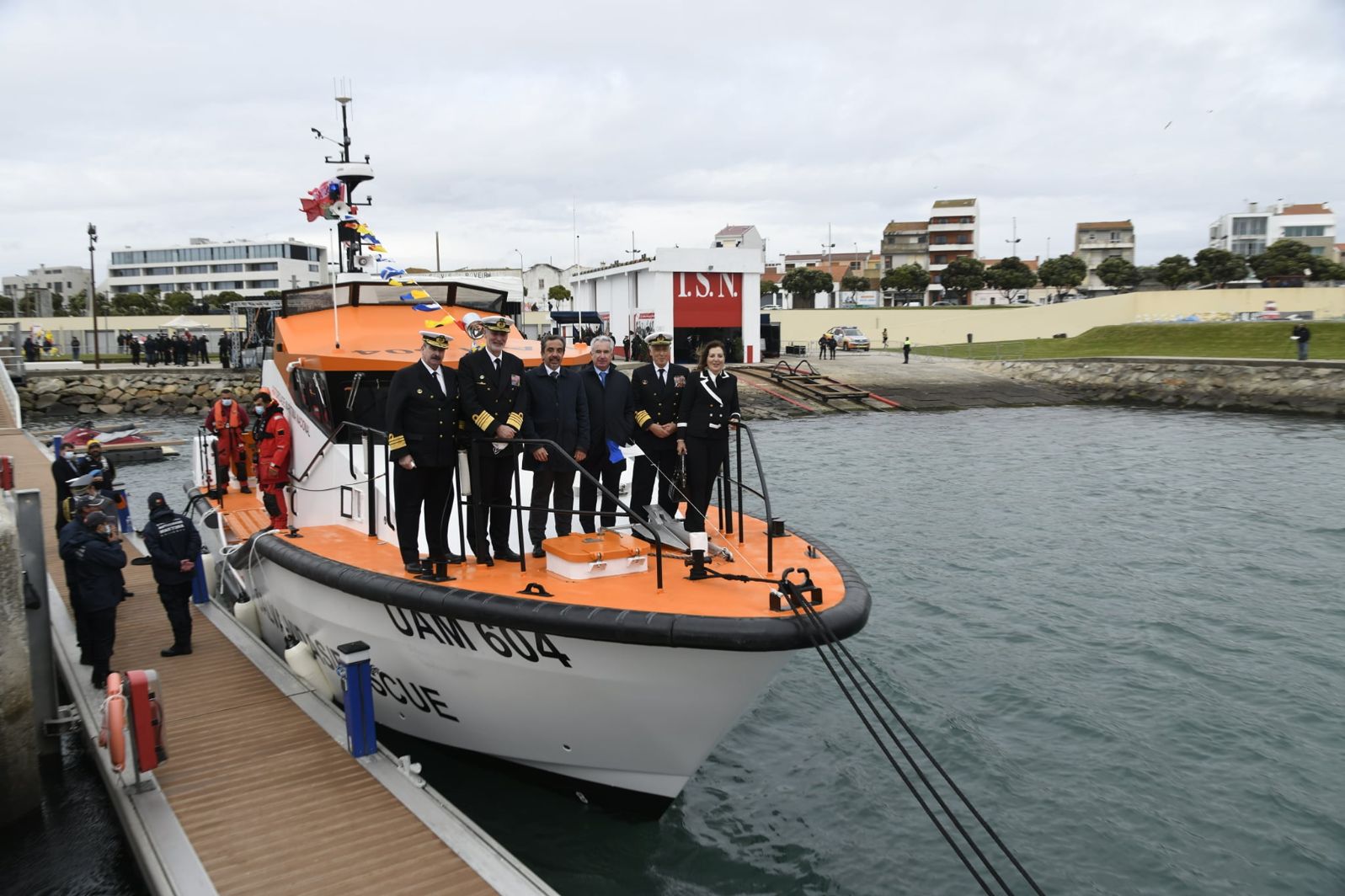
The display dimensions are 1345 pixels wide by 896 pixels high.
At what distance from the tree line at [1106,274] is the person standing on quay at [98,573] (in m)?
66.5

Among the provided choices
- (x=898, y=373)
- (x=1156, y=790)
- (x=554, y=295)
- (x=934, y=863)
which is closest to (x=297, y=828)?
(x=934, y=863)

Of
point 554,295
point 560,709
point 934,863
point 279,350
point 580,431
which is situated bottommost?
point 934,863

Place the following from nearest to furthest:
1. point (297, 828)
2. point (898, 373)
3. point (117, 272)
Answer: point (297, 828) → point (898, 373) → point (117, 272)

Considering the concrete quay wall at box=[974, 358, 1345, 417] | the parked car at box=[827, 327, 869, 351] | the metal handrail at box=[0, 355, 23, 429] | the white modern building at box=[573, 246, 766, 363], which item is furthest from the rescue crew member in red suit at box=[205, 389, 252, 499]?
the parked car at box=[827, 327, 869, 351]

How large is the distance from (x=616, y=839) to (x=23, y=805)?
361 cm

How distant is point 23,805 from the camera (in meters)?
5.64

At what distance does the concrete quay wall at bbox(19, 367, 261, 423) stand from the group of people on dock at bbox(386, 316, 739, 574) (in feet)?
92.2

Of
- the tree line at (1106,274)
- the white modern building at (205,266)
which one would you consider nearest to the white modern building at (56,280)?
the white modern building at (205,266)

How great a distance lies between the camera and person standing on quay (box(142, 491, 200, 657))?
6980 mm

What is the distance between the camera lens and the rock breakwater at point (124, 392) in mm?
30906

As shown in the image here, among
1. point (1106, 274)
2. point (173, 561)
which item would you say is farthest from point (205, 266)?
point (173, 561)

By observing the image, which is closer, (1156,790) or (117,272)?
(1156,790)

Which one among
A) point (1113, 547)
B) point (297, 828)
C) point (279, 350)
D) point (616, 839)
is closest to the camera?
point (297, 828)

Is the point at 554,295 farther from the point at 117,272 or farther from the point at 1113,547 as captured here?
the point at 117,272
